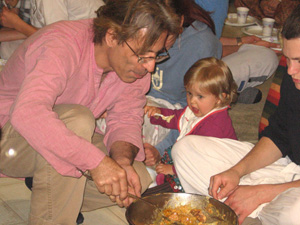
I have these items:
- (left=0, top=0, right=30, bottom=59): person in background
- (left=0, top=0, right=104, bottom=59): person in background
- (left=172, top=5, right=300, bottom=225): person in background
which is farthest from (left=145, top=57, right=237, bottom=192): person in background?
(left=0, top=0, right=30, bottom=59): person in background

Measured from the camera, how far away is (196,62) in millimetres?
2297

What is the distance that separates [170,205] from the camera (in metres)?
1.68

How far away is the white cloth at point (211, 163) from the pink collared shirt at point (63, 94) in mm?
199

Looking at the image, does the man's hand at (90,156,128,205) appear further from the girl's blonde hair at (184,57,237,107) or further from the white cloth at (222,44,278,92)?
the white cloth at (222,44,278,92)

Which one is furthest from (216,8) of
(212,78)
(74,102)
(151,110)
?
(74,102)

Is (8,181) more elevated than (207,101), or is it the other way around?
(207,101)

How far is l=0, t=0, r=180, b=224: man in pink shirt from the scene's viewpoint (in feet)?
4.89

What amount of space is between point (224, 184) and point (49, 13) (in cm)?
178

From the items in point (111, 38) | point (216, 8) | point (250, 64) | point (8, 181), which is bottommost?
point (8, 181)

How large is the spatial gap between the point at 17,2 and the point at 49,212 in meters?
2.20

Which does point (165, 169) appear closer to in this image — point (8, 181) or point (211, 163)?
point (211, 163)

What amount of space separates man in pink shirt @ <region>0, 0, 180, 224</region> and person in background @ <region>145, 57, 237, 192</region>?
0.41 metres

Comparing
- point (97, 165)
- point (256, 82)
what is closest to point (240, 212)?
point (97, 165)

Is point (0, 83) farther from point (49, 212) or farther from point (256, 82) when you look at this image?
point (256, 82)
